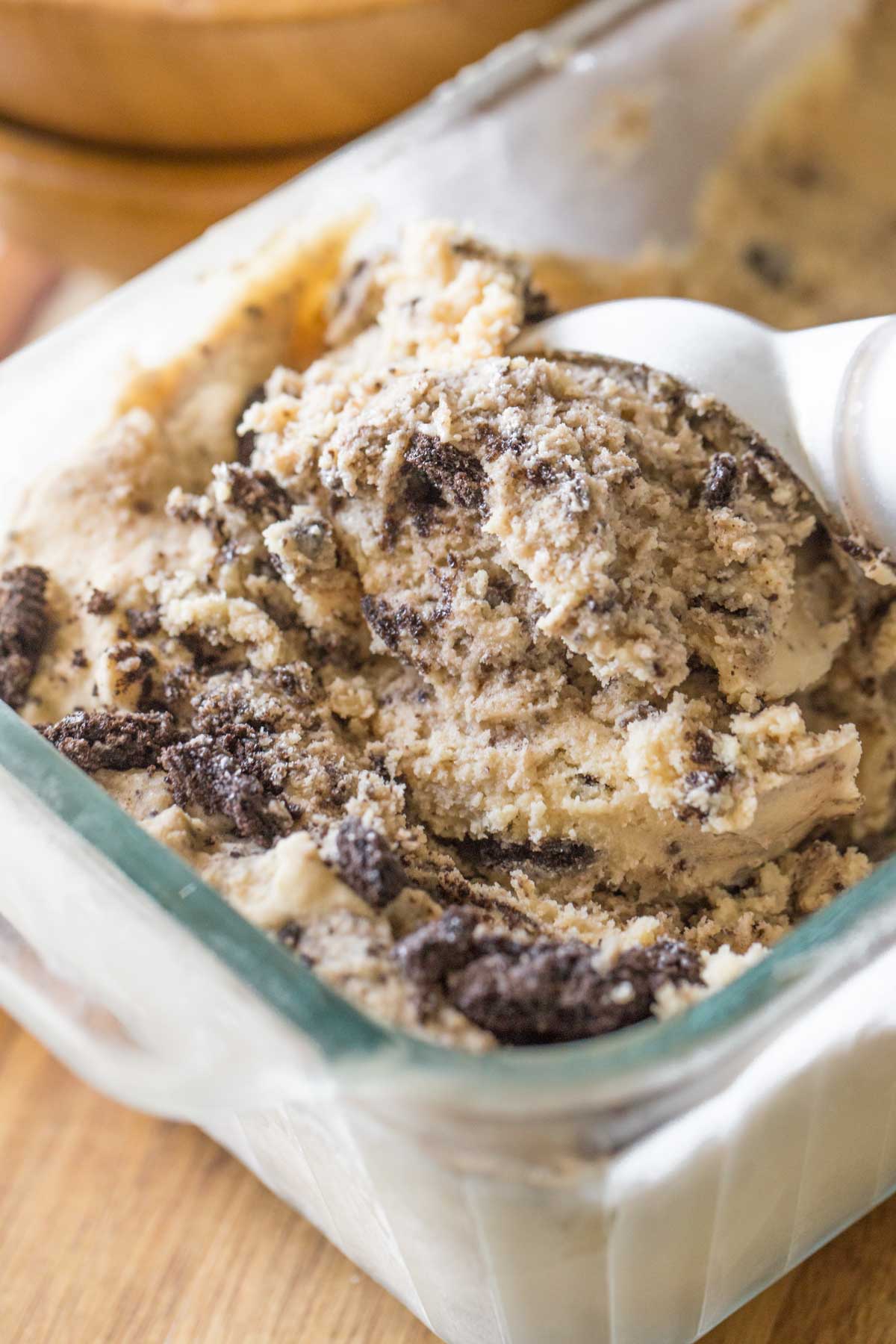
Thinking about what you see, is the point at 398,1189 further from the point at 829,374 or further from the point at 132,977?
the point at 829,374

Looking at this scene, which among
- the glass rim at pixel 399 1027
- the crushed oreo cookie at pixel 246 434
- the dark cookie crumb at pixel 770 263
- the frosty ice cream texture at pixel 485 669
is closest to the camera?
the glass rim at pixel 399 1027

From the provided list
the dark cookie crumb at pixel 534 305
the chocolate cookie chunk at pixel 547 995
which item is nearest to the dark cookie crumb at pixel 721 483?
the dark cookie crumb at pixel 534 305

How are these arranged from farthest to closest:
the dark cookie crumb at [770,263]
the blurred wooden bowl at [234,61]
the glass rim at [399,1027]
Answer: the dark cookie crumb at [770,263] → the blurred wooden bowl at [234,61] → the glass rim at [399,1027]

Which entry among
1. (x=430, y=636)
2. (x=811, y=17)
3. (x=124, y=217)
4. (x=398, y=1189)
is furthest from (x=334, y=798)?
(x=811, y=17)

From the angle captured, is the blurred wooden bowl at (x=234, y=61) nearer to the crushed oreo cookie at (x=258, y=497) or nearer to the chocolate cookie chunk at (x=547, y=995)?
the crushed oreo cookie at (x=258, y=497)

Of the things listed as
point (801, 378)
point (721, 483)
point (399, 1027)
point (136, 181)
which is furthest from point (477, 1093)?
point (136, 181)

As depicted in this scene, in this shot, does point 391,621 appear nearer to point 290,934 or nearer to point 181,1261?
point 290,934

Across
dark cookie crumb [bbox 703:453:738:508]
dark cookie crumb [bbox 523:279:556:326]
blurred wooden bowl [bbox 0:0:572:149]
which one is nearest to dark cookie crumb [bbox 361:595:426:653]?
dark cookie crumb [bbox 703:453:738:508]
